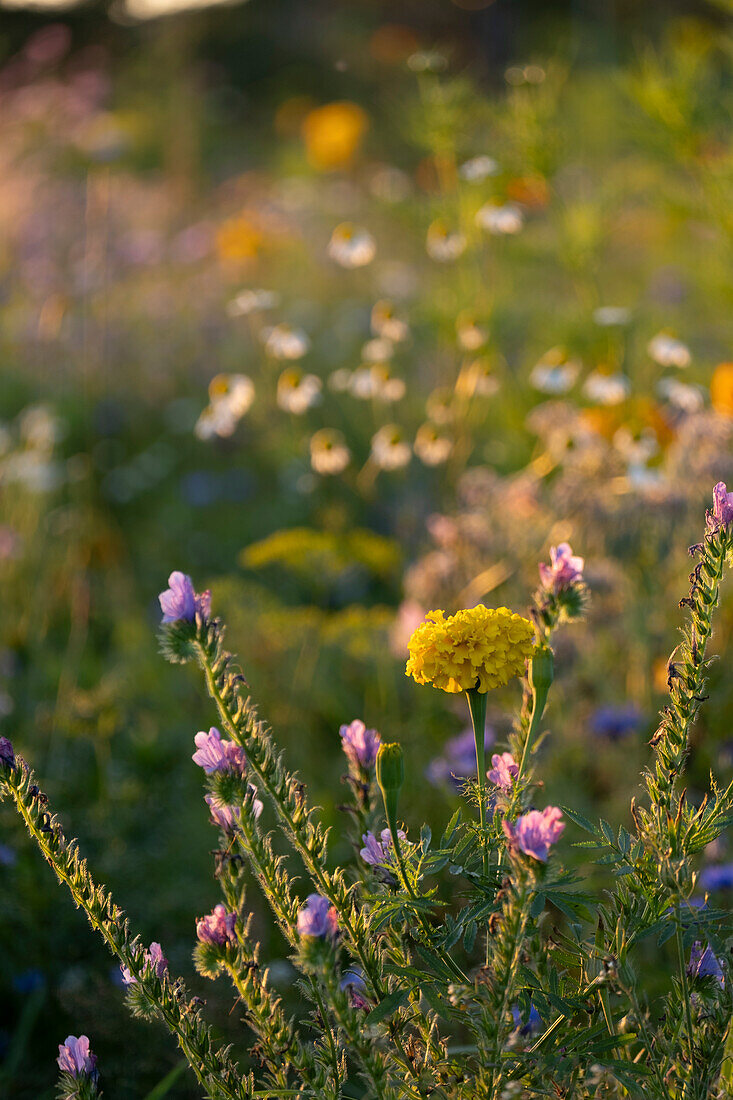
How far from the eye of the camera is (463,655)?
1037mm

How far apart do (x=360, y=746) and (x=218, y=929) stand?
0.24 meters

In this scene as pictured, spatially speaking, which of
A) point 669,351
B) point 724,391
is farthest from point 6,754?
point 724,391

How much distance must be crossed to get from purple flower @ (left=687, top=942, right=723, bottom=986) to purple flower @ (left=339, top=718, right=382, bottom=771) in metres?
0.41

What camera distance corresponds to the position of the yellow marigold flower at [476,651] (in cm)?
104

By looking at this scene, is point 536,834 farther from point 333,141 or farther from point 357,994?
point 333,141

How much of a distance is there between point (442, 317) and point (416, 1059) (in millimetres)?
3064

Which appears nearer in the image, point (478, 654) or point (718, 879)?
point (478, 654)

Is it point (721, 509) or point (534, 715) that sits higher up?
point (721, 509)

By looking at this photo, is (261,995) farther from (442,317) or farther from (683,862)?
(442,317)

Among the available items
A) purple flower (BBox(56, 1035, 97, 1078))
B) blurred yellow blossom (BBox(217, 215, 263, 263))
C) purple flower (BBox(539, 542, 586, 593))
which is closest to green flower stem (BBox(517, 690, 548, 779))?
purple flower (BBox(539, 542, 586, 593))

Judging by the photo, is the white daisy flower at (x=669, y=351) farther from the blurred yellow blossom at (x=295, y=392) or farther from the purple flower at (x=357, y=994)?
the purple flower at (x=357, y=994)

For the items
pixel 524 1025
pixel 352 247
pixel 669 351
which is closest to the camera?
pixel 524 1025

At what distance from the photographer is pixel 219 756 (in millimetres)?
1009

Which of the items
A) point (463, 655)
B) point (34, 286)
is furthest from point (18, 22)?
point (463, 655)
